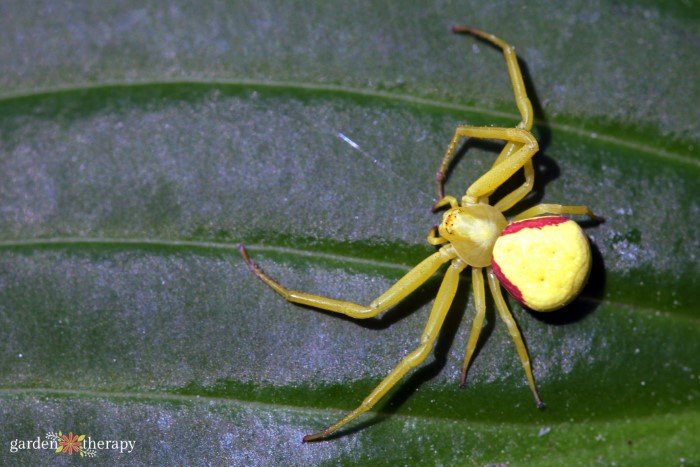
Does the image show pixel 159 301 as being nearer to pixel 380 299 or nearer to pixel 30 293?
pixel 30 293

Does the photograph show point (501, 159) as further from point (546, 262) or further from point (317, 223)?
point (317, 223)

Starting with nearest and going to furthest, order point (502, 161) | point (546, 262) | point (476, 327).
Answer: point (546, 262) < point (476, 327) < point (502, 161)

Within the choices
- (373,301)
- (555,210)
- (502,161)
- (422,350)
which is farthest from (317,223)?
(555,210)

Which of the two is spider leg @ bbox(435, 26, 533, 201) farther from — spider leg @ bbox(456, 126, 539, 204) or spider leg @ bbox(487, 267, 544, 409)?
spider leg @ bbox(487, 267, 544, 409)

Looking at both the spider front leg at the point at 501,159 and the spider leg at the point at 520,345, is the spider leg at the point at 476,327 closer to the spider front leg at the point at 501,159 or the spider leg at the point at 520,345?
the spider leg at the point at 520,345

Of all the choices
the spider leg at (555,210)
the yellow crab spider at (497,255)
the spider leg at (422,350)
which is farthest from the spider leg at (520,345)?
the spider leg at (555,210)

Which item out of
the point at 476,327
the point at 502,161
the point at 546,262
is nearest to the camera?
the point at 546,262

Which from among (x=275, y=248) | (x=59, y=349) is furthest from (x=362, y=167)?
(x=59, y=349)
